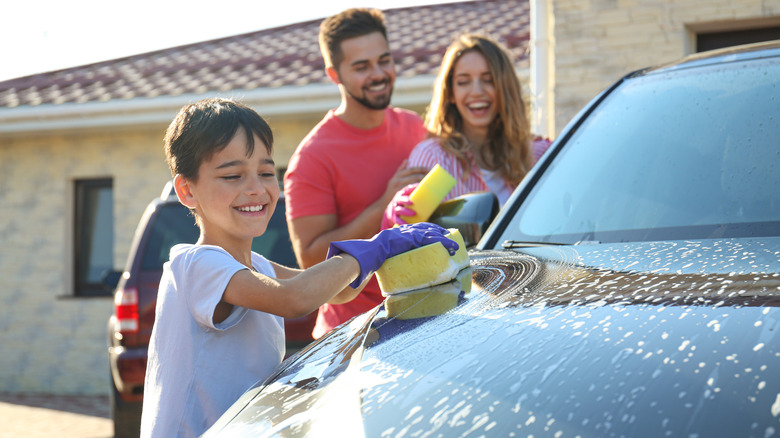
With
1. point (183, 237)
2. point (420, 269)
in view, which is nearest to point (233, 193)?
point (420, 269)

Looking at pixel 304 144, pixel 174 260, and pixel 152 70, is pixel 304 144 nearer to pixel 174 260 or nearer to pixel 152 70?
pixel 174 260

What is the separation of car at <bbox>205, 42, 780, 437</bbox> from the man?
0.58m

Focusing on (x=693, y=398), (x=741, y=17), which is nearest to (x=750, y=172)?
(x=693, y=398)

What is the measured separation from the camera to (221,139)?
2051 millimetres

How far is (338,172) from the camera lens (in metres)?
3.18

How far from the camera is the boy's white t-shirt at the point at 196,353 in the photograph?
6.18 ft

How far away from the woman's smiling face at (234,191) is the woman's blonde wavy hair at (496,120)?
4.12ft

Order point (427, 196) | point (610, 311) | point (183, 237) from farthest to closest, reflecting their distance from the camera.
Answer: point (183, 237)
point (427, 196)
point (610, 311)

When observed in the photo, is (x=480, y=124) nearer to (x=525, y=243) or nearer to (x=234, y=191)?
(x=525, y=243)

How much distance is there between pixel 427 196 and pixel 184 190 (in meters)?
0.81

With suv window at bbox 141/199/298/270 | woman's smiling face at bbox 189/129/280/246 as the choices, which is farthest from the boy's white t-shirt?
suv window at bbox 141/199/298/270

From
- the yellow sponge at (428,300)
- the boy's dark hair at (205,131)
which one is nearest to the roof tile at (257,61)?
the boy's dark hair at (205,131)

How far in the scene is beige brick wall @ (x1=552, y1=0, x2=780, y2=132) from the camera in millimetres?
6473

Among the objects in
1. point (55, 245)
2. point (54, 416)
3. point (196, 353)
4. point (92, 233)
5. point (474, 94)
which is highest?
point (474, 94)
